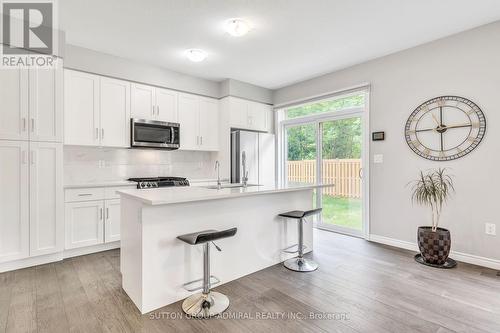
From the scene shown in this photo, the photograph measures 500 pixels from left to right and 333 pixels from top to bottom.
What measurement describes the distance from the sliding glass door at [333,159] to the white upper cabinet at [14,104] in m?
3.49

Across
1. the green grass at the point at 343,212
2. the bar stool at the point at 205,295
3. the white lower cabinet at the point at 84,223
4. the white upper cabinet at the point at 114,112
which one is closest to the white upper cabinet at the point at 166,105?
the white upper cabinet at the point at 114,112

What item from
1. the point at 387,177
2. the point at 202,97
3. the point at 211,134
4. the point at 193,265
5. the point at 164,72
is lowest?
the point at 193,265

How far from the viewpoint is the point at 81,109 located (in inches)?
135

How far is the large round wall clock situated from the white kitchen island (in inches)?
76.4

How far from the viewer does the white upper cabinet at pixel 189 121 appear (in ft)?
14.4

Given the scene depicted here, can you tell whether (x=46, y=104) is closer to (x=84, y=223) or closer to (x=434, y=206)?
(x=84, y=223)

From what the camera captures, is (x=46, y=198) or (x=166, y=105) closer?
(x=46, y=198)

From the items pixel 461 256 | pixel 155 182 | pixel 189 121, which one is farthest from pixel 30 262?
pixel 461 256

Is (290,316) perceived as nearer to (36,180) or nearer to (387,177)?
(387,177)

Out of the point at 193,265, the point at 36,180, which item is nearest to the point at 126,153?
the point at 36,180

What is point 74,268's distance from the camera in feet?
9.50

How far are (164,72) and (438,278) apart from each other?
4469 mm

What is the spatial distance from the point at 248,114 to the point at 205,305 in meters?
3.56

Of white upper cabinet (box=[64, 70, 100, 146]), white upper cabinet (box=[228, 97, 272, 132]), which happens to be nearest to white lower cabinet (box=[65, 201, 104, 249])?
white upper cabinet (box=[64, 70, 100, 146])
